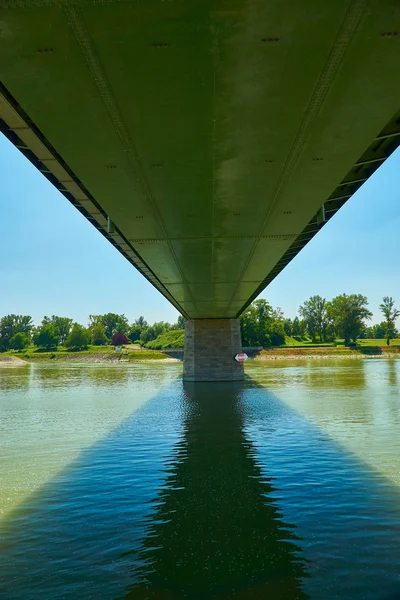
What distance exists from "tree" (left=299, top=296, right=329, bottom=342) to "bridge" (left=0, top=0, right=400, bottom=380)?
161841 millimetres

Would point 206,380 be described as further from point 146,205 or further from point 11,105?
point 11,105

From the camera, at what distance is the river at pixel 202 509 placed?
7.06 m

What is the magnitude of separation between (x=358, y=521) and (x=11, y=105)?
1135cm

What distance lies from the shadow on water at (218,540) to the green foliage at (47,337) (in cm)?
18505

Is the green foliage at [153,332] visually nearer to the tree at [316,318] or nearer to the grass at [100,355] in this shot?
the grass at [100,355]

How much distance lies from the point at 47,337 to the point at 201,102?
633 ft

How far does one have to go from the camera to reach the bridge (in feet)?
21.2

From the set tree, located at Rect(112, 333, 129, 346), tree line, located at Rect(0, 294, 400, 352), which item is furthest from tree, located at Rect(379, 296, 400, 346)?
tree, located at Rect(112, 333, 129, 346)

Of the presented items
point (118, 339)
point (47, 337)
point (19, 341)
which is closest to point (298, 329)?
point (118, 339)

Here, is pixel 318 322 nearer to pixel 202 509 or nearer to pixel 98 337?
pixel 98 337

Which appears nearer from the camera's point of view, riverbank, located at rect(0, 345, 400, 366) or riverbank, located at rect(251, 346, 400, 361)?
riverbank, located at rect(251, 346, 400, 361)

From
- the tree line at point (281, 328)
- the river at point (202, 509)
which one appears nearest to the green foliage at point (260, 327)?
the tree line at point (281, 328)

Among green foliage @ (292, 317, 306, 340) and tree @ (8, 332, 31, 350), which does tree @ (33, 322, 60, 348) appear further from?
green foliage @ (292, 317, 306, 340)

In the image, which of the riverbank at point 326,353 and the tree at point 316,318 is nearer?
the riverbank at point 326,353
